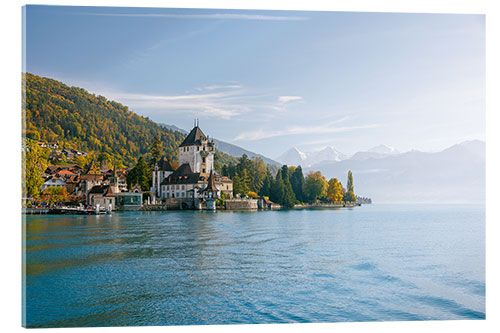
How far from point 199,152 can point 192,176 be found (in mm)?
2198

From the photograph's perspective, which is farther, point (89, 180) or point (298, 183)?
point (298, 183)

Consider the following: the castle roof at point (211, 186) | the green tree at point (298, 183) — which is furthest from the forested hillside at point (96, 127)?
the green tree at point (298, 183)

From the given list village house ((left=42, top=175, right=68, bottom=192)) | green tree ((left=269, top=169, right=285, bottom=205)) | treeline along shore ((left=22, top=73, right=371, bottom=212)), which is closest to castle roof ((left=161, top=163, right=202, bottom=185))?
treeline along shore ((left=22, top=73, right=371, bottom=212))

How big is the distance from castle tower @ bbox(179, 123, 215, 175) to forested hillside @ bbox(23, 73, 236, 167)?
2.23m

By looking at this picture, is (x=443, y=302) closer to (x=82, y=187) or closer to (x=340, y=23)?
(x=340, y=23)

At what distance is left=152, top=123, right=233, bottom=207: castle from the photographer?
110ft

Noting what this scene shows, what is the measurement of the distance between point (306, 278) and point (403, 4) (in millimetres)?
4083

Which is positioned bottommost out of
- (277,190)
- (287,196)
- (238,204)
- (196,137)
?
(238,204)

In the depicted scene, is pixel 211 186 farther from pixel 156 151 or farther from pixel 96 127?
pixel 96 127

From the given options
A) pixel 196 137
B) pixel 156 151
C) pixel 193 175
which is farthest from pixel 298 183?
pixel 156 151

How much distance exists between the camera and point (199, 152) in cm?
3538

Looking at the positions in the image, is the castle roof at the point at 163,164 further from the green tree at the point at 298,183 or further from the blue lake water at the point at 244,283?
the blue lake water at the point at 244,283

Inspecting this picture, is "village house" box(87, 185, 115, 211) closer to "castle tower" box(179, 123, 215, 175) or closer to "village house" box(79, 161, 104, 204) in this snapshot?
"village house" box(79, 161, 104, 204)

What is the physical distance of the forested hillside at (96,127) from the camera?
15.8 metres
